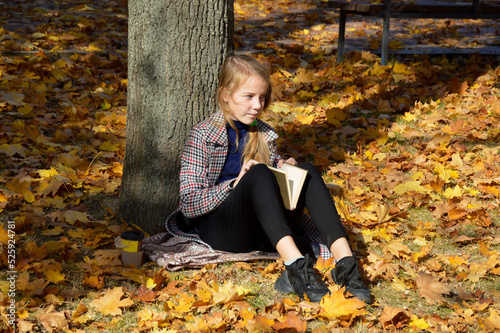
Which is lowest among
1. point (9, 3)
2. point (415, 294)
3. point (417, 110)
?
point (415, 294)

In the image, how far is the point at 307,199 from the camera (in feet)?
9.47

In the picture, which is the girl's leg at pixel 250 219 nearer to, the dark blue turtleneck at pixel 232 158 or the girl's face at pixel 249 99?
the dark blue turtleneck at pixel 232 158

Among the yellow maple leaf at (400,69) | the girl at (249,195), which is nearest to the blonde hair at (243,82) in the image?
the girl at (249,195)

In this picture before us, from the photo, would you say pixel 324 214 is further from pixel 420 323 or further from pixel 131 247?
pixel 131 247

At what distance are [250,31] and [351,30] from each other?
154 cm

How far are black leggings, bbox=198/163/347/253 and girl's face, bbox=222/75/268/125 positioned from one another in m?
0.37

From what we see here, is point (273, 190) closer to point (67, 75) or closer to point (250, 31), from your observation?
point (67, 75)

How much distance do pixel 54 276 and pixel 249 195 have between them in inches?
39.4

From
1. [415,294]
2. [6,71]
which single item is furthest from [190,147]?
[6,71]

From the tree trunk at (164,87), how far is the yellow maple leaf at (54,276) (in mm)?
743

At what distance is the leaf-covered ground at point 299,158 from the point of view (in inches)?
99.7

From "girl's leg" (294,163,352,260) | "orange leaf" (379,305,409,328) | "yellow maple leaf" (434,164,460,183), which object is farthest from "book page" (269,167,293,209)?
"yellow maple leaf" (434,164,460,183)

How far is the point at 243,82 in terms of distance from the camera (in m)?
2.98

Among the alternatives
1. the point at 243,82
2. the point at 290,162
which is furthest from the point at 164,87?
the point at 290,162
